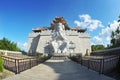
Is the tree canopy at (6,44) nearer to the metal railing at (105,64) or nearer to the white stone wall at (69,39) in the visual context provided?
the white stone wall at (69,39)

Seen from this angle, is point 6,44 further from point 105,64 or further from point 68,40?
point 105,64

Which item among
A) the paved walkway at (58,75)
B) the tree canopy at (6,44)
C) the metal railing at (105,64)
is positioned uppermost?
the tree canopy at (6,44)

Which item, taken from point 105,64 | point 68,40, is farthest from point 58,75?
point 68,40

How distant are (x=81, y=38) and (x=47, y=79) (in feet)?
158

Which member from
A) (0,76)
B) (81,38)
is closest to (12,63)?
(0,76)

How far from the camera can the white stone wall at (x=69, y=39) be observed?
174 feet

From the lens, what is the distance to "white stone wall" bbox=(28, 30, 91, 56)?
53.0m

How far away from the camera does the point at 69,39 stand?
5419cm

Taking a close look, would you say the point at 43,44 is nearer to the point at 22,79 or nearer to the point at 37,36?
the point at 37,36

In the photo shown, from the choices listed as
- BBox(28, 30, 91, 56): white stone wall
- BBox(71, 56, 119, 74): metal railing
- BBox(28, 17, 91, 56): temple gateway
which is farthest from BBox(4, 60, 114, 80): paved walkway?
BBox(28, 30, 91, 56): white stone wall

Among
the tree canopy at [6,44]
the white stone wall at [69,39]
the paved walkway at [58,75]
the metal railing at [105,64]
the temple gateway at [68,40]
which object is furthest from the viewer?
the white stone wall at [69,39]

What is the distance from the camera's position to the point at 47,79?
9.37 metres

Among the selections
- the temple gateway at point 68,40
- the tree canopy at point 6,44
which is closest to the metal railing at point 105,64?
the tree canopy at point 6,44

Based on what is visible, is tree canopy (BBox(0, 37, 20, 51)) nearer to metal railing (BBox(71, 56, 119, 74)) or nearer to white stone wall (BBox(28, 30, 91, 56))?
white stone wall (BBox(28, 30, 91, 56))
